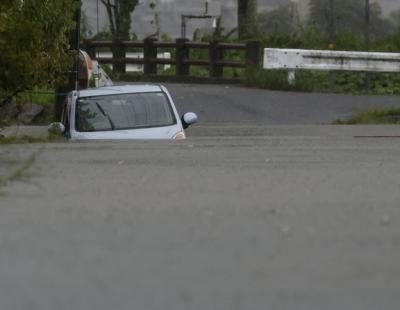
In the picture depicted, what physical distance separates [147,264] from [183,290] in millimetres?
567

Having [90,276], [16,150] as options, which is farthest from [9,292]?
[16,150]

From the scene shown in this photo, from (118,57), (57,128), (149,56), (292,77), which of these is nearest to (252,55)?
(292,77)

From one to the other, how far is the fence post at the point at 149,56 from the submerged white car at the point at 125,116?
1622 cm

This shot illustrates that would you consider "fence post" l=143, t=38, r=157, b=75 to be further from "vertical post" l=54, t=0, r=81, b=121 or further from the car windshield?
the car windshield

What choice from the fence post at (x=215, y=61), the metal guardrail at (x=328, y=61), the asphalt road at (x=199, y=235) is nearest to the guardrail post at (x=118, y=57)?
the fence post at (x=215, y=61)

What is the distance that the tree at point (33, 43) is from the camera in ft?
50.8

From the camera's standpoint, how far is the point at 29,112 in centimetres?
2355

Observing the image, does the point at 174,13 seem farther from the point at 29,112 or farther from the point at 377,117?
the point at 377,117

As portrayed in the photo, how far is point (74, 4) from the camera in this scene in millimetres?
17141

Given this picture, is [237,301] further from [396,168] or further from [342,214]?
[396,168]

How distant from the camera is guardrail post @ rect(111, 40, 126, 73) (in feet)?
110

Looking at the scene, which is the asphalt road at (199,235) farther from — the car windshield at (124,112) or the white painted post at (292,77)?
the white painted post at (292,77)

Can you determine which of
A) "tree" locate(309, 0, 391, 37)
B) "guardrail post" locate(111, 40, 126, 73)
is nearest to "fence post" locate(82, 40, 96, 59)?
"guardrail post" locate(111, 40, 126, 73)

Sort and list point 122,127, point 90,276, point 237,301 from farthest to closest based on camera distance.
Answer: point 122,127, point 90,276, point 237,301
